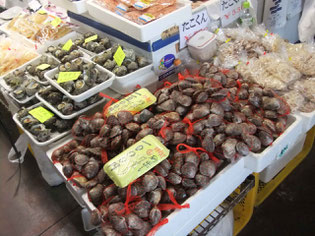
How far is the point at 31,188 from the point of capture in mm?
2416

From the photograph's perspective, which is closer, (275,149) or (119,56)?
(275,149)

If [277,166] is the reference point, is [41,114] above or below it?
above

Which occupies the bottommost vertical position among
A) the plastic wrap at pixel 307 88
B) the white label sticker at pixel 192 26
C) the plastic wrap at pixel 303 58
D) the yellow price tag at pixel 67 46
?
the plastic wrap at pixel 307 88

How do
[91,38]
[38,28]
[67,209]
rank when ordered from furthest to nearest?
[38,28] < [67,209] < [91,38]

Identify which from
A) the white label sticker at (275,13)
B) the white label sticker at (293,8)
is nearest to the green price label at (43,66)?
the white label sticker at (275,13)

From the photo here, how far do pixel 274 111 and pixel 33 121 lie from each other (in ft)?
4.03

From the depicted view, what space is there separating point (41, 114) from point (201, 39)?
1.06 metres

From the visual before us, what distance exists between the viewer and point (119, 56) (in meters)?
1.77

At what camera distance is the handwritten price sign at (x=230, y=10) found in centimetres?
203

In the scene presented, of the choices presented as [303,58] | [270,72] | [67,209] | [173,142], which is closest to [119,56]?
[173,142]

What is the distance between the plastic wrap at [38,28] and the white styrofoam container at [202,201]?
4.76 ft

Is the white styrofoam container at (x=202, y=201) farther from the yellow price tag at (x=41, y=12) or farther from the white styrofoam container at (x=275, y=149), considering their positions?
the yellow price tag at (x=41, y=12)

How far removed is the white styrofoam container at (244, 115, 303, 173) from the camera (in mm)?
1309

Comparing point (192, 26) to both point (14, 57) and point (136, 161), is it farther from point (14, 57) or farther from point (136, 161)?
point (14, 57)
